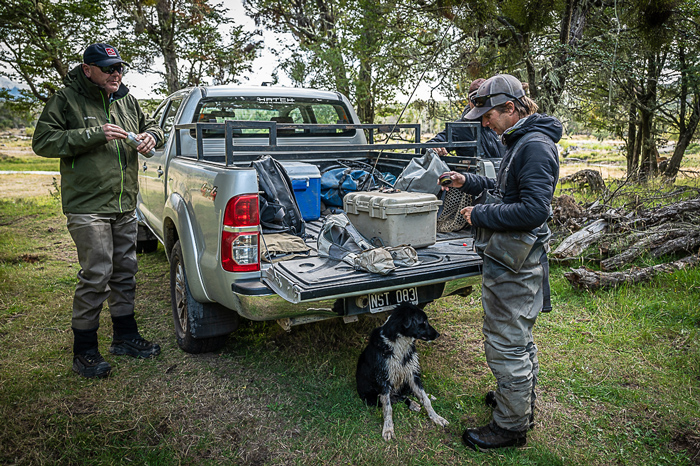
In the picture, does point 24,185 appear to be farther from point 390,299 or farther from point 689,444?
point 689,444

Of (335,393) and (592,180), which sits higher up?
(592,180)

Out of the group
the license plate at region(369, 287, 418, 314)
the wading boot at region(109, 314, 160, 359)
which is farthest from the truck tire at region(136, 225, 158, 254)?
the license plate at region(369, 287, 418, 314)

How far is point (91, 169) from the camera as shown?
11.6 ft

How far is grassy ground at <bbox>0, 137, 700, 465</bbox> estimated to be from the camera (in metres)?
2.72

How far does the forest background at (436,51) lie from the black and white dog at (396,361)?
341cm

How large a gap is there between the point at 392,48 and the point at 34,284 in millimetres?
7624

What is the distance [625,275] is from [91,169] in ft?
15.8

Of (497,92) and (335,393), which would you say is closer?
(497,92)

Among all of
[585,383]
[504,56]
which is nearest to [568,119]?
[504,56]

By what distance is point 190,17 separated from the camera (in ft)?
40.9

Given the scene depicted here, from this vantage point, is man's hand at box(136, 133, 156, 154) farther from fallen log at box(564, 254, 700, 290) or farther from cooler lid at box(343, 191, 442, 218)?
fallen log at box(564, 254, 700, 290)

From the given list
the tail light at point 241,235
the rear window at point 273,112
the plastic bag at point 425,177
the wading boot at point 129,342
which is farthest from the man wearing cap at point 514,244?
the rear window at point 273,112

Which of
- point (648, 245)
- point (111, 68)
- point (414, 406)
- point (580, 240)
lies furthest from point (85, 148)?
point (648, 245)

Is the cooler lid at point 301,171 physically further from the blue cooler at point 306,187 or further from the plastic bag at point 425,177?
the plastic bag at point 425,177
